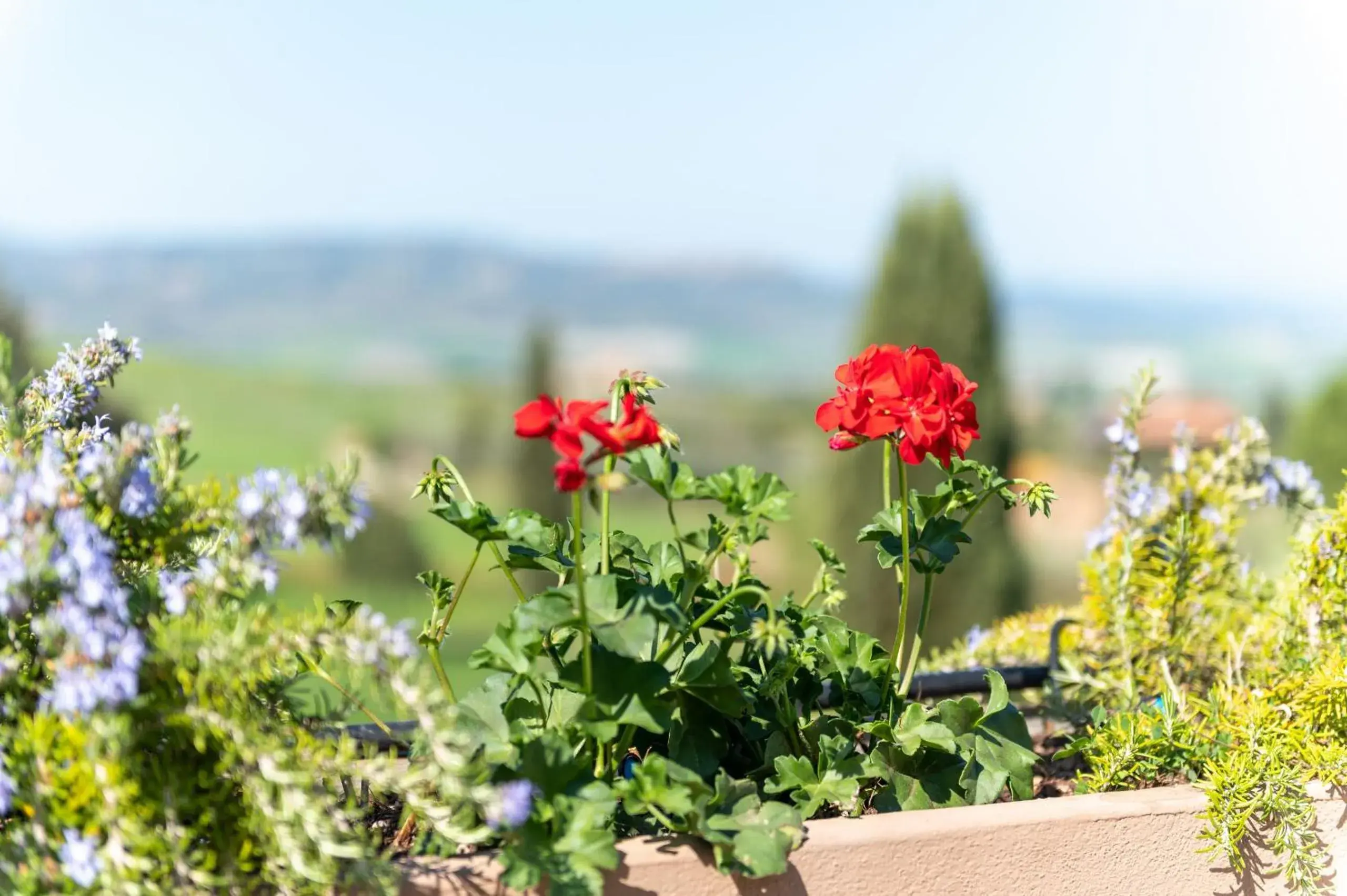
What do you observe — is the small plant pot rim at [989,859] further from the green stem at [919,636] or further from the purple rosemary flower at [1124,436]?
the purple rosemary flower at [1124,436]

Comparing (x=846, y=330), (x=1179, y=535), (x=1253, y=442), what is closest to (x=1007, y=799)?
(x=1179, y=535)

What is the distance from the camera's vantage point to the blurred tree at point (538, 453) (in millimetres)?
7840

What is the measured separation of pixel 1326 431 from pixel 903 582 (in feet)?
20.5

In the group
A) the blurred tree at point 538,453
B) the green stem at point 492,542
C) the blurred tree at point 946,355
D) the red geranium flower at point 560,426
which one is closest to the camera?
the red geranium flower at point 560,426

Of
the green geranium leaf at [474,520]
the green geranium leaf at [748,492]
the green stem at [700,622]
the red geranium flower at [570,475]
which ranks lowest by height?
the green stem at [700,622]

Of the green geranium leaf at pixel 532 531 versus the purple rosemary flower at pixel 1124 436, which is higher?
the purple rosemary flower at pixel 1124 436

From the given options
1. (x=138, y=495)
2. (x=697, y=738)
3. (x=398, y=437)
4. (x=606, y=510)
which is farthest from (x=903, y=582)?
(x=398, y=437)

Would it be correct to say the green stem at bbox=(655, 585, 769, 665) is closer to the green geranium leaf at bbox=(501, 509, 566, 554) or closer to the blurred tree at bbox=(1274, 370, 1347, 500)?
the green geranium leaf at bbox=(501, 509, 566, 554)

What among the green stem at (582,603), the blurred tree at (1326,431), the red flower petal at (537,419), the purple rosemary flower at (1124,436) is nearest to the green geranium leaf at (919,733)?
the green stem at (582,603)

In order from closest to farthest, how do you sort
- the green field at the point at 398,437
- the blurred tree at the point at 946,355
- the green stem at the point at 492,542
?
the green stem at the point at 492,542, the blurred tree at the point at 946,355, the green field at the point at 398,437

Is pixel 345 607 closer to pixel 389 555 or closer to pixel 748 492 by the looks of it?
pixel 748 492

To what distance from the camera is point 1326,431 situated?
6504 mm

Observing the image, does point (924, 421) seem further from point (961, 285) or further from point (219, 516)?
point (961, 285)

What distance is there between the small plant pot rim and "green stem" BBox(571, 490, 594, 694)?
200 millimetres
